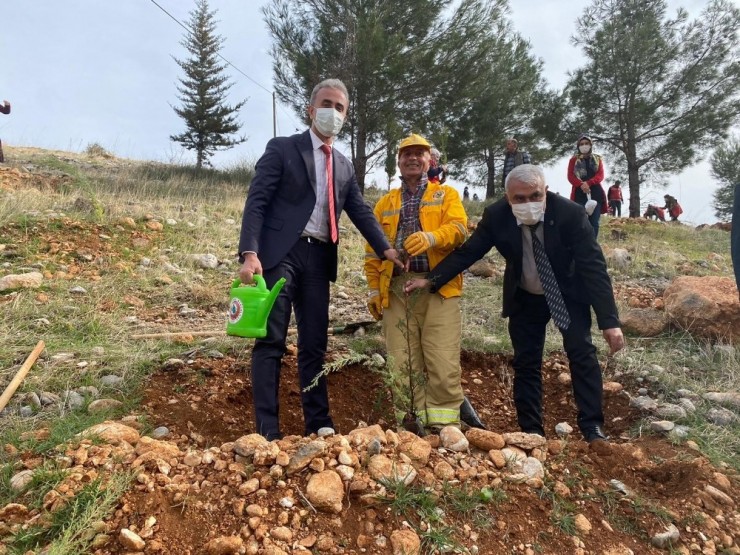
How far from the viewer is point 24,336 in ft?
10.6

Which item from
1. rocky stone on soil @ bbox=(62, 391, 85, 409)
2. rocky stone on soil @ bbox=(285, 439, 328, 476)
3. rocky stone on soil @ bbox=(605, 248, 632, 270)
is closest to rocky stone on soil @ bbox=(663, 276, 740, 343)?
rocky stone on soil @ bbox=(605, 248, 632, 270)

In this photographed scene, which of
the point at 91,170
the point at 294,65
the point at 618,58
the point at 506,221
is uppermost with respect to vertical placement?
the point at 618,58

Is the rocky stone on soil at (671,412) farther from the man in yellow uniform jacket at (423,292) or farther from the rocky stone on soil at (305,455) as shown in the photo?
the rocky stone on soil at (305,455)

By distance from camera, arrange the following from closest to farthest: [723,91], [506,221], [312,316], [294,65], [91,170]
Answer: [312,316] → [506,221] → [294,65] → [91,170] → [723,91]

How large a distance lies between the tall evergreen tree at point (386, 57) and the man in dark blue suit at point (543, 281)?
27.3ft

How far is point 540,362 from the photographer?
2639mm

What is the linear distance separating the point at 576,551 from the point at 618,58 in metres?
16.3

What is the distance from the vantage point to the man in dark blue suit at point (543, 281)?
2.45m

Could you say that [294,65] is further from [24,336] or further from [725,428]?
[725,428]

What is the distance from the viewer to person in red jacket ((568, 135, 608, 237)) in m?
6.44

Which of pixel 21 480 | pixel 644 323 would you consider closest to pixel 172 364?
pixel 21 480

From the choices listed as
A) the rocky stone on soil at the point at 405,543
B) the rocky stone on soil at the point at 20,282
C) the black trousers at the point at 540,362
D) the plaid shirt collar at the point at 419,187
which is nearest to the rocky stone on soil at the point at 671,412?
the black trousers at the point at 540,362

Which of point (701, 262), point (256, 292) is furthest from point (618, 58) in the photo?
point (256, 292)

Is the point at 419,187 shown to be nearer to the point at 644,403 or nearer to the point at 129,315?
the point at 644,403
